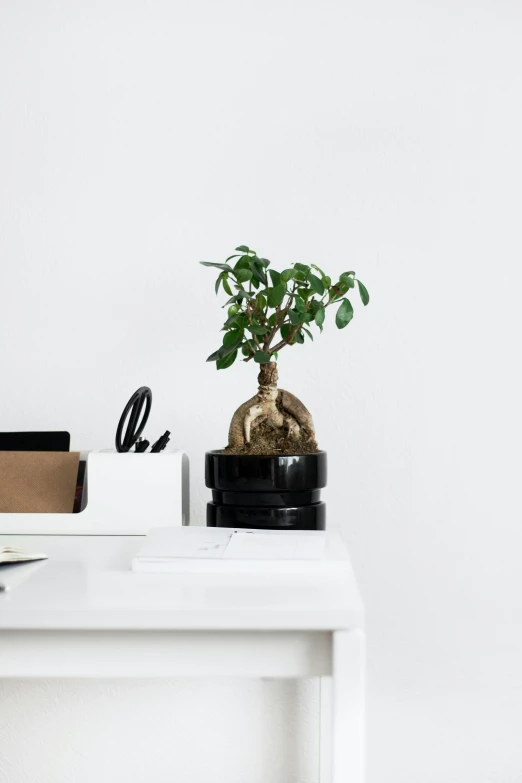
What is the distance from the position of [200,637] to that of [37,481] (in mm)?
539

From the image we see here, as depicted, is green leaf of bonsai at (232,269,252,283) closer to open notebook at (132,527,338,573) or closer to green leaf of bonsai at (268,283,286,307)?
green leaf of bonsai at (268,283,286,307)

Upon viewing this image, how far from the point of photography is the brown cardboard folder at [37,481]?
1169mm

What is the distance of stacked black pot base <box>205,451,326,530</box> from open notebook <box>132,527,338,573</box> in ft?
0.29

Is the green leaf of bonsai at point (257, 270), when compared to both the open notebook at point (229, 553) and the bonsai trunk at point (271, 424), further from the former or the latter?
the open notebook at point (229, 553)

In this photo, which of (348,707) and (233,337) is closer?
(348,707)

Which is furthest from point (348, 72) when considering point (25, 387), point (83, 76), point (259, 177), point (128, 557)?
point (128, 557)

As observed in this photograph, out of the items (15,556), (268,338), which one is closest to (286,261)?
(268,338)

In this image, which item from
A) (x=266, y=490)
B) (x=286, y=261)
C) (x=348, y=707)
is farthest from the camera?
(x=286, y=261)

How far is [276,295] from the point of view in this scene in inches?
42.8

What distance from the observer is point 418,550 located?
1403mm

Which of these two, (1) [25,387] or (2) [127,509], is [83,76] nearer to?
(1) [25,387]

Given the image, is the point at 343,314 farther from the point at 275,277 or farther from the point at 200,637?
the point at 200,637

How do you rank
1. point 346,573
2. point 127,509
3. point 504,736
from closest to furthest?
point 346,573 < point 127,509 < point 504,736

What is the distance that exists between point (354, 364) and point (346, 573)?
2.02ft
